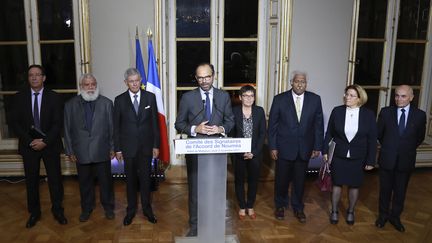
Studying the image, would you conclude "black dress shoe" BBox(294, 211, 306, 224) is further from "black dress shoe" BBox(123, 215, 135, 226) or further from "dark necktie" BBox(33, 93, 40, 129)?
"dark necktie" BBox(33, 93, 40, 129)

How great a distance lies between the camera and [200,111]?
296cm

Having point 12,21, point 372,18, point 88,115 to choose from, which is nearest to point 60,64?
point 12,21

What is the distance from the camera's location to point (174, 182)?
4895 millimetres

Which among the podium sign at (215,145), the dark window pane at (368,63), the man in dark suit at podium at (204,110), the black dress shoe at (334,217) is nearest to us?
the podium sign at (215,145)

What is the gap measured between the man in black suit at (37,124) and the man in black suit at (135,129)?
0.56m

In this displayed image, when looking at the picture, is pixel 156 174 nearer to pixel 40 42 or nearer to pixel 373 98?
pixel 40 42

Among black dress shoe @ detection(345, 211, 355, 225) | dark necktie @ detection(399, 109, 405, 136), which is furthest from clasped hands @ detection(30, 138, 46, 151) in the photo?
dark necktie @ detection(399, 109, 405, 136)

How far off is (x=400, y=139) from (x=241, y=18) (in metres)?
2.51

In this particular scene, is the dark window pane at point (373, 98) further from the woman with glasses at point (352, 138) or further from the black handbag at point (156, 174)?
the black handbag at point (156, 174)

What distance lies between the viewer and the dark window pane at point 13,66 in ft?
16.2

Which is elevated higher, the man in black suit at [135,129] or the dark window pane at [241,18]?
the dark window pane at [241,18]

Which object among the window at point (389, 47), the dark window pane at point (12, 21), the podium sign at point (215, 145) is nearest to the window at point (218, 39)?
the window at point (389, 47)

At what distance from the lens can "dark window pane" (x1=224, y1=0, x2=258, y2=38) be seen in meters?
5.02

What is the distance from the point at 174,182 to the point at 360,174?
7.42 ft
